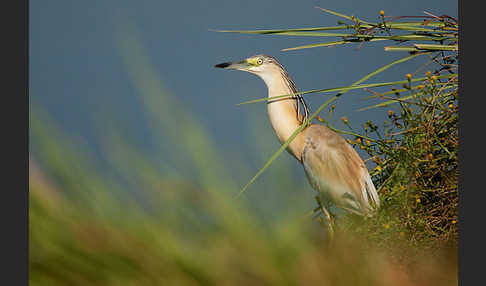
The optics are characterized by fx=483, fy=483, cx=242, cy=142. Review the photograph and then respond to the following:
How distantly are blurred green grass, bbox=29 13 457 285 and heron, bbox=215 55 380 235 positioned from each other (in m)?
0.92

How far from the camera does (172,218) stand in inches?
26.0

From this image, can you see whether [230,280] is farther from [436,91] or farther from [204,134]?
[436,91]

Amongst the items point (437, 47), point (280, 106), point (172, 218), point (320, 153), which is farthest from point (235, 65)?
point (172, 218)

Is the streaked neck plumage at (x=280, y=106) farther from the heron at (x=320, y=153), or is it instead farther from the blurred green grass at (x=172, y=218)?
the blurred green grass at (x=172, y=218)

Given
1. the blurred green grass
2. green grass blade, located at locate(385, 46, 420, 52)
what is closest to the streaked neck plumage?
green grass blade, located at locate(385, 46, 420, 52)

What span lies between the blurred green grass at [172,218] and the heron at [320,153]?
0.92 m

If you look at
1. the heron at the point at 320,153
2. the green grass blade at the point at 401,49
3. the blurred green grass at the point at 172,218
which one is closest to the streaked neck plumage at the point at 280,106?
the heron at the point at 320,153

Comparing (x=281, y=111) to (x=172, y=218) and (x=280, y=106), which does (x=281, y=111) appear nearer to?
(x=280, y=106)

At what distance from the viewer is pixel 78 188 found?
0.65m

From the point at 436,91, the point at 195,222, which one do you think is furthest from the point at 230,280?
the point at 436,91

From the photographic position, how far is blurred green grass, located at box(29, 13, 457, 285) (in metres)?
0.64

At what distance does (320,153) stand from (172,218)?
109 cm

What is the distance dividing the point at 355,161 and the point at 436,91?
13.7 inches

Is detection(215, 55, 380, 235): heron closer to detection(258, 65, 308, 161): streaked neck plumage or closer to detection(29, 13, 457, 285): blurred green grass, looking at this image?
detection(258, 65, 308, 161): streaked neck plumage
